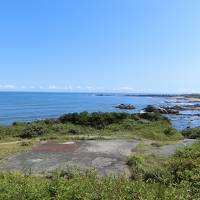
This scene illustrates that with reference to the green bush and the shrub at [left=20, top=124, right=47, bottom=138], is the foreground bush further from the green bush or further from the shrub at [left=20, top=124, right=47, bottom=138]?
the green bush

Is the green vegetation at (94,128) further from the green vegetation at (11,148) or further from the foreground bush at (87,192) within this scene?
the foreground bush at (87,192)

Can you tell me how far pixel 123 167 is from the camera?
13258 mm

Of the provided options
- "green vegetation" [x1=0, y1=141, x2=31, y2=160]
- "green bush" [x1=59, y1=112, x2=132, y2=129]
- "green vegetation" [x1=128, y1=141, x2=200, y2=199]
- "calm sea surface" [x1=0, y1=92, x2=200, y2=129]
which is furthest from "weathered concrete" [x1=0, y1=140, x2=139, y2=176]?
"calm sea surface" [x1=0, y1=92, x2=200, y2=129]

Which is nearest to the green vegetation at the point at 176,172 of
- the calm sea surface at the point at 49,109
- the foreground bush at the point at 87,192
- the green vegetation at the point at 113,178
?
the green vegetation at the point at 113,178

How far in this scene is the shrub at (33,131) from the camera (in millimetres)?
21812

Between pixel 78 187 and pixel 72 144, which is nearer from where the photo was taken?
pixel 78 187

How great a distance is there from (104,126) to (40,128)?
5064mm

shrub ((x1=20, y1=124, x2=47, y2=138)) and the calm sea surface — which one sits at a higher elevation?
shrub ((x1=20, y1=124, x2=47, y2=138))

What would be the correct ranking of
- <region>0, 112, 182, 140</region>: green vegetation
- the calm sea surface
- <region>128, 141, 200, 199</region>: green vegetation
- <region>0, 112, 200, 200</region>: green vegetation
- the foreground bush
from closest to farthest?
the foreground bush, <region>0, 112, 200, 200</region>: green vegetation, <region>128, 141, 200, 199</region>: green vegetation, <region>0, 112, 182, 140</region>: green vegetation, the calm sea surface

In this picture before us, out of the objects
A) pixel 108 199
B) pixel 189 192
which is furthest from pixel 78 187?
pixel 189 192

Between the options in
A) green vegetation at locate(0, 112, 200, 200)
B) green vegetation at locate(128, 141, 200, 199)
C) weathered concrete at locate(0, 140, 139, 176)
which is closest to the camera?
green vegetation at locate(0, 112, 200, 200)

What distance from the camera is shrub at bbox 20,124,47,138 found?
71.6 feet

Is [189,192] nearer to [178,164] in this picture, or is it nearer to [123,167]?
[178,164]

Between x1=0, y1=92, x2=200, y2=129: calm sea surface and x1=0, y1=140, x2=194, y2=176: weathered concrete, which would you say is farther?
Answer: x1=0, y1=92, x2=200, y2=129: calm sea surface
